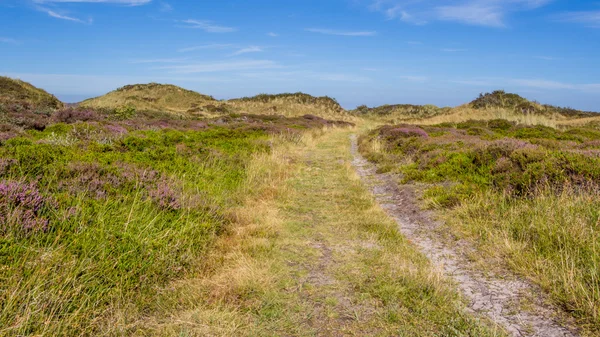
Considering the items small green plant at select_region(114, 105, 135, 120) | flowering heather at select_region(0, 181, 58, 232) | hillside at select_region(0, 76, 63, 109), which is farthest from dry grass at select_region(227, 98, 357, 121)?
flowering heather at select_region(0, 181, 58, 232)

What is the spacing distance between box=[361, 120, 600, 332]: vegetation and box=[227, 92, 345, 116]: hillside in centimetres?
4413

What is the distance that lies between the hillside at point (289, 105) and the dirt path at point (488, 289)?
47396mm

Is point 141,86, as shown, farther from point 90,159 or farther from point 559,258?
point 559,258

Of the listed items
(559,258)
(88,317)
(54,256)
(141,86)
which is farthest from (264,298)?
(141,86)

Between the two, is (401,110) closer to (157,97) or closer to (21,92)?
(157,97)

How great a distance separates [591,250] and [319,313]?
133 inches

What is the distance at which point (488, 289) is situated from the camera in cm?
440

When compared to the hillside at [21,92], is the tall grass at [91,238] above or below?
below

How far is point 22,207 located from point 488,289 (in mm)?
5481

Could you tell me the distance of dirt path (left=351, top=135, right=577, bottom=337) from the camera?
358 cm

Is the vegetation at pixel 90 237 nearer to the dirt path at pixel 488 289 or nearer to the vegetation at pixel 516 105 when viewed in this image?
the dirt path at pixel 488 289

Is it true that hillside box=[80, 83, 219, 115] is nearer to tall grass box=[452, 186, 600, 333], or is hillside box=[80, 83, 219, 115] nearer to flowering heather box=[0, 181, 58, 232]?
tall grass box=[452, 186, 600, 333]

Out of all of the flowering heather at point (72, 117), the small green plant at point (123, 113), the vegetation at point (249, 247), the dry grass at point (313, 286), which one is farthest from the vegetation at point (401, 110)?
the dry grass at point (313, 286)

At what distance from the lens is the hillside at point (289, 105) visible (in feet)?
182
